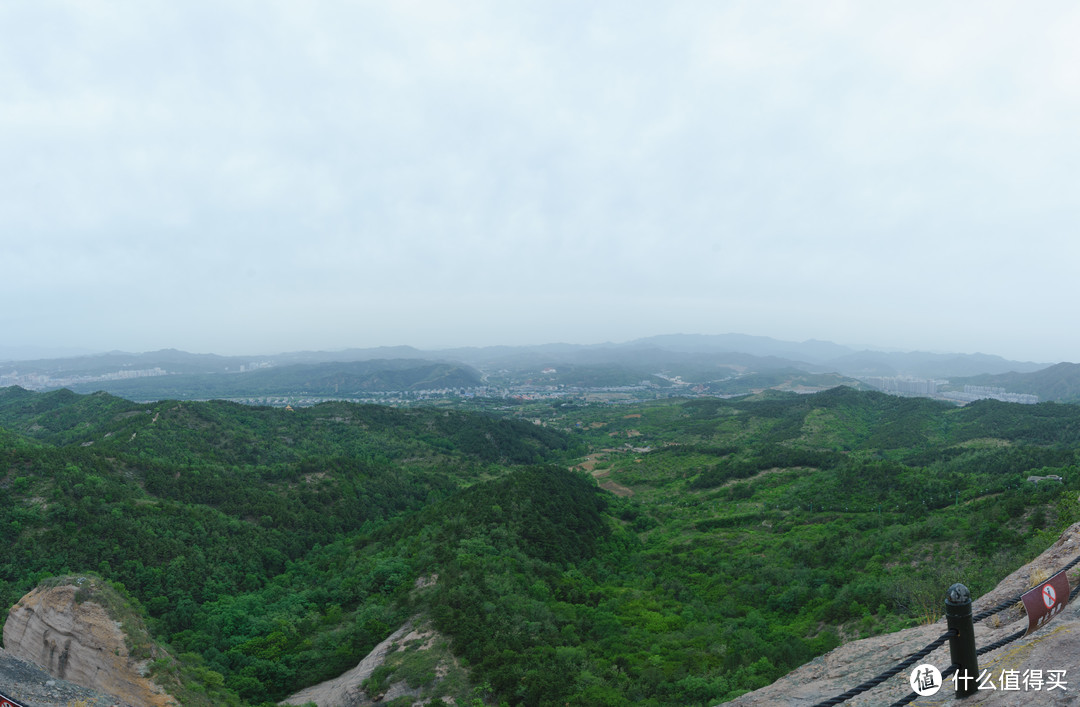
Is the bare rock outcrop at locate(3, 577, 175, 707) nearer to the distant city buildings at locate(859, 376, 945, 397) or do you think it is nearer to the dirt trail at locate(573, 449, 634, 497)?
the dirt trail at locate(573, 449, 634, 497)

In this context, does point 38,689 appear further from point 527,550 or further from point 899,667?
point 527,550

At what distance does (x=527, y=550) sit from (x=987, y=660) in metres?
24.6

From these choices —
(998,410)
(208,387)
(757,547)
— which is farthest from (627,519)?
(208,387)

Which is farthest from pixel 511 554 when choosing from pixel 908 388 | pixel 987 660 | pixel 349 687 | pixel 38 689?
pixel 908 388

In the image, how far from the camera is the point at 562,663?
16141mm

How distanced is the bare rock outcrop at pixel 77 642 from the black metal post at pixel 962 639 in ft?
67.0

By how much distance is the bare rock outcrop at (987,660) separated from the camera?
5012 mm

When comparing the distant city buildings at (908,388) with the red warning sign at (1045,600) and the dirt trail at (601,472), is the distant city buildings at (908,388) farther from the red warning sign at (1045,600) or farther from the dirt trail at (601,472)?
the red warning sign at (1045,600)

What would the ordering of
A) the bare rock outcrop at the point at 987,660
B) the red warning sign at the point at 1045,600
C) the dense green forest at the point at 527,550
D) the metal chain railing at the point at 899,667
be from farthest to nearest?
the dense green forest at the point at 527,550 → the bare rock outcrop at the point at 987,660 → the red warning sign at the point at 1045,600 → the metal chain railing at the point at 899,667

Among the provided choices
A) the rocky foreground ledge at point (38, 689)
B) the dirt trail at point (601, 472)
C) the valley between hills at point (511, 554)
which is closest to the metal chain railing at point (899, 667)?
the valley between hills at point (511, 554)

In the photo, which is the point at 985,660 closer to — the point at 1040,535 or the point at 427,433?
the point at 1040,535

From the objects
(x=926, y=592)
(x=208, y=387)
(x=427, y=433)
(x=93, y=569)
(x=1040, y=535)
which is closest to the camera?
(x=926, y=592)

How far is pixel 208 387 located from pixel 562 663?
231228 millimetres

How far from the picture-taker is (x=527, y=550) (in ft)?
92.0
